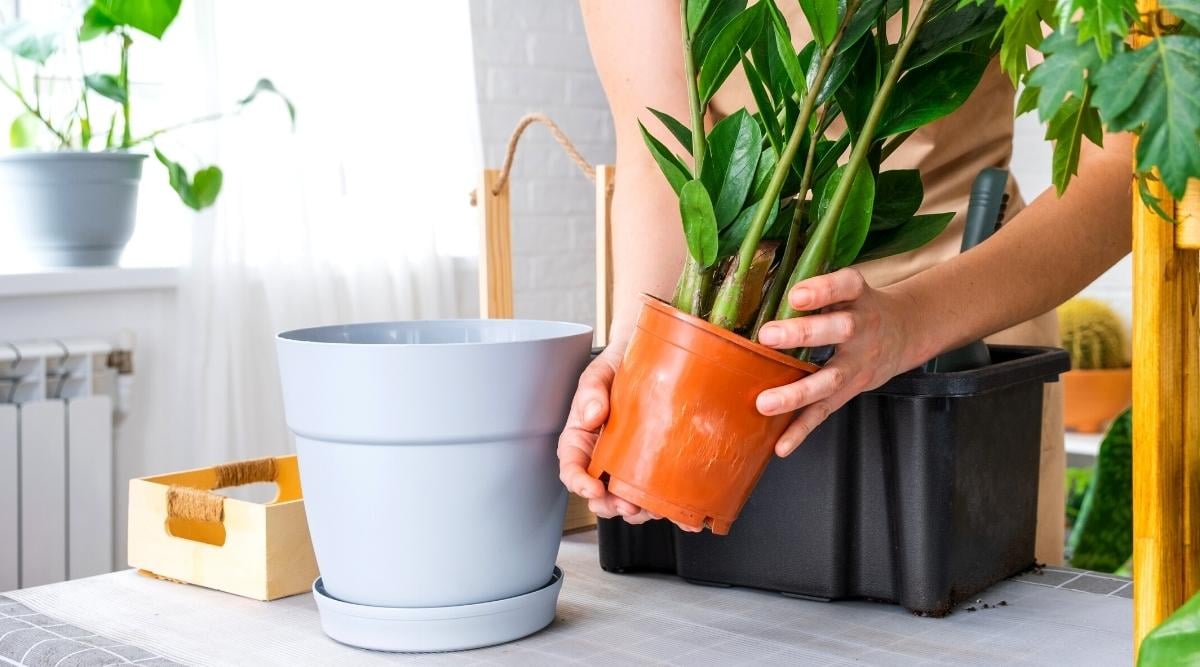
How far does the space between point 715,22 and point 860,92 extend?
92mm

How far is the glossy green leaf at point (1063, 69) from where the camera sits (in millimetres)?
380

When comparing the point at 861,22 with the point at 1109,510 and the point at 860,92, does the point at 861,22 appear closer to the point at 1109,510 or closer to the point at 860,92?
the point at 860,92

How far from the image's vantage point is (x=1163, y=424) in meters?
0.49

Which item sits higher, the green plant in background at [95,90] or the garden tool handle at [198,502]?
the green plant in background at [95,90]

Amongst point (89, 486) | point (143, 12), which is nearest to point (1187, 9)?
point (143, 12)

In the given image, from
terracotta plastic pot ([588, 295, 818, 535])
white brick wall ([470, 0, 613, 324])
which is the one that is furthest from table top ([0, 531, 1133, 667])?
white brick wall ([470, 0, 613, 324])

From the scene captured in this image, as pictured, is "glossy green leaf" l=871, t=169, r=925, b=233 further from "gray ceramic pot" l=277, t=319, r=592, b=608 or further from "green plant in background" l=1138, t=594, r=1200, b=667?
"green plant in background" l=1138, t=594, r=1200, b=667

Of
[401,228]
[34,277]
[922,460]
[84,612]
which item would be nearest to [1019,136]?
[401,228]

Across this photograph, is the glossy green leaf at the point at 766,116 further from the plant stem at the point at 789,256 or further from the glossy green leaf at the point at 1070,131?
the glossy green leaf at the point at 1070,131

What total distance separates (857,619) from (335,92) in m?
2.23

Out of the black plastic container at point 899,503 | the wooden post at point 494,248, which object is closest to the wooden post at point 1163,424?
the black plastic container at point 899,503

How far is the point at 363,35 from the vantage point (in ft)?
9.15

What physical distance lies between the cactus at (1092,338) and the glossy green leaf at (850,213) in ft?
7.58

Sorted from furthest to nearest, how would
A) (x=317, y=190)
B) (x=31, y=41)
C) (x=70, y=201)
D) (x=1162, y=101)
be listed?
1. (x=317, y=190)
2. (x=70, y=201)
3. (x=31, y=41)
4. (x=1162, y=101)
